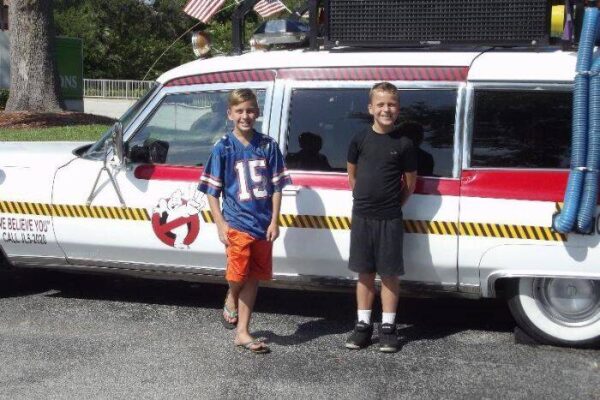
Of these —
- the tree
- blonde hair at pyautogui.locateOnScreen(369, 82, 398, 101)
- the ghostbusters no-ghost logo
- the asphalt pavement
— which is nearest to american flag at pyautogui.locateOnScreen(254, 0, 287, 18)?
the asphalt pavement

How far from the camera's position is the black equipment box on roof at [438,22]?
5.62 meters

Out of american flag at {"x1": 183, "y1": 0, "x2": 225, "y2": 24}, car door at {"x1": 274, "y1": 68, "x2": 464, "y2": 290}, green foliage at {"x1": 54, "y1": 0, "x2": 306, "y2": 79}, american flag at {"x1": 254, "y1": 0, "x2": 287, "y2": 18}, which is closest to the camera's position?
car door at {"x1": 274, "y1": 68, "x2": 464, "y2": 290}

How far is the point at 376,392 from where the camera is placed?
16.2 ft

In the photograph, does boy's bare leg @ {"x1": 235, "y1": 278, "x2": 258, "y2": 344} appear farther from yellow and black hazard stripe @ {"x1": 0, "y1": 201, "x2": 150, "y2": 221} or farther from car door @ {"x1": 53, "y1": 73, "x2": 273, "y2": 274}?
yellow and black hazard stripe @ {"x1": 0, "y1": 201, "x2": 150, "y2": 221}

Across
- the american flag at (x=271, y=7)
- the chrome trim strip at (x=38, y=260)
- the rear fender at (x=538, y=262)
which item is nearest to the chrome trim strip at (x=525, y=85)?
the rear fender at (x=538, y=262)

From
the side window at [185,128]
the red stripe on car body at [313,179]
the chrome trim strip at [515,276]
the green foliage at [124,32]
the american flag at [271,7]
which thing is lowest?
the chrome trim strip at [515,276]

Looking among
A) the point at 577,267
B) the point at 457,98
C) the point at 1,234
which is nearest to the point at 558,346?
the point at 577,267

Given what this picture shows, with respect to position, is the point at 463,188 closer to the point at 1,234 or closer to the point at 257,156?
the point at 257,156

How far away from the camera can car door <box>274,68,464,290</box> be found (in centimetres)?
550

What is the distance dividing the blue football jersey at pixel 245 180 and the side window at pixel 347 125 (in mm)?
369

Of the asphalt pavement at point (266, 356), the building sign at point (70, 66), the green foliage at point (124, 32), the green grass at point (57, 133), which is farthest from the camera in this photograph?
the green foliage at point (124, 32)

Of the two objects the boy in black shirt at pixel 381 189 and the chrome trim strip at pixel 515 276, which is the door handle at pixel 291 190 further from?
the chrome trim strip at pixel 515 276

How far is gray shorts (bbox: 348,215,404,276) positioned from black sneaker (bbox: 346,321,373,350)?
1.13ft

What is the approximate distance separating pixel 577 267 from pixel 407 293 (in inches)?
39.7
